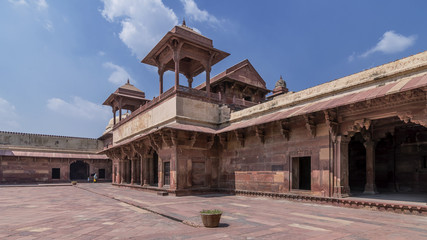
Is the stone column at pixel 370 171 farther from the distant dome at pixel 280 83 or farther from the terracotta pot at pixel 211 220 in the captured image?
the distant dome at pixel 280 83

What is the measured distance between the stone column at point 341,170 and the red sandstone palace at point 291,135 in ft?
0.11

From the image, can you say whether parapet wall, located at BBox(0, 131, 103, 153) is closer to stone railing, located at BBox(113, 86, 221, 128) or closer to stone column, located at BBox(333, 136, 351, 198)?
stone railing, located at BBox(113, 86, 221, 128)

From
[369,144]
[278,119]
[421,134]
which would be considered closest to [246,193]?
[278,119]

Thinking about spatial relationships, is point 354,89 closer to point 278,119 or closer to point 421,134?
point 278,119

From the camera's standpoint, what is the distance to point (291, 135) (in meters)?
11.8

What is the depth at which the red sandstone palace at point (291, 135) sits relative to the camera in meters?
9.41

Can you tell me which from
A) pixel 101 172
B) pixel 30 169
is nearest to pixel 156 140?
pixel 30 169

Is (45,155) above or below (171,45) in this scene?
below

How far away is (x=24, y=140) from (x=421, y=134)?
118ft

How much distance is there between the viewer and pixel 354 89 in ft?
34.7

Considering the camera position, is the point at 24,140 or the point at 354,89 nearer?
the point at 354,89

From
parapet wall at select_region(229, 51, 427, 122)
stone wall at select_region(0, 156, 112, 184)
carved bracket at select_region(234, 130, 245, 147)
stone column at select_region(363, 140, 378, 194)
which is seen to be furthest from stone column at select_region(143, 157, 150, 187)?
stone wall at select_region(0, 156, 112, 184)

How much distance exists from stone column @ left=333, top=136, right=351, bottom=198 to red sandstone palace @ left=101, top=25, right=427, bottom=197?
1.3 inches

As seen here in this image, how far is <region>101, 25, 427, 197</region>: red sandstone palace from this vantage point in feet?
30.9
